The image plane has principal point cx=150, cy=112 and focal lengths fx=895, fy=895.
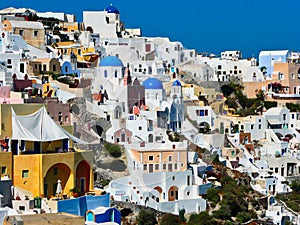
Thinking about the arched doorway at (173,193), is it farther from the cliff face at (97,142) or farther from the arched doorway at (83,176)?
the arched doorway at (83,176)

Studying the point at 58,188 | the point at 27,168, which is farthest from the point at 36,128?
the point at 58,188

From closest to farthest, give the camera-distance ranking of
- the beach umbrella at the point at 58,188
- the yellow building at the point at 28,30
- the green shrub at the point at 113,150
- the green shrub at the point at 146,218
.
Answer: the beach umbrella at the point at 58,188
the green shrub at the point at 146,218
the green shrub at the point at 113,150
the yellow building at the point at 28,30

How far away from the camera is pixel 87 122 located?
1336 inches

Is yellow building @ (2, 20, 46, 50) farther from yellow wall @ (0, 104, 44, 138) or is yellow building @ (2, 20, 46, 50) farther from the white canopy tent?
the white canopy tent

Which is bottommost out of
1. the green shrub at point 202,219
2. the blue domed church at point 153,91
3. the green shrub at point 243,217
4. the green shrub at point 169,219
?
the green shrub at point 243,217

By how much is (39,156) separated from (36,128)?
1089 mm

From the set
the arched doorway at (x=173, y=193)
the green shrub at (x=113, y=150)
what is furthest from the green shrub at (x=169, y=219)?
the green shrub at (x=113, y=150)

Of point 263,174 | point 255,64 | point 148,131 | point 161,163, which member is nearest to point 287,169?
point 263,174

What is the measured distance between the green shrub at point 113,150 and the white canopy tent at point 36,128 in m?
4.95

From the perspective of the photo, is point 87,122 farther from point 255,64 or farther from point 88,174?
point 255,64

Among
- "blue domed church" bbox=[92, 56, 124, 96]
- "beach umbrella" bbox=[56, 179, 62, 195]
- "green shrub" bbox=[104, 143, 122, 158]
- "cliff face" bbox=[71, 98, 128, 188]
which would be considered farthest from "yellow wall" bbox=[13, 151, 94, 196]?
"blue domed church" bbox=[92, 56, 124, 96]

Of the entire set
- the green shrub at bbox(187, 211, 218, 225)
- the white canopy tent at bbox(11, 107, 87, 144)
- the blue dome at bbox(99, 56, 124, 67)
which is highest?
the blue dome at bbox(99, 56, 124, 67)

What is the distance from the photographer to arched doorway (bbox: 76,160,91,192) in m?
26.7

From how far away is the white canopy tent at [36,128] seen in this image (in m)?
25.9
